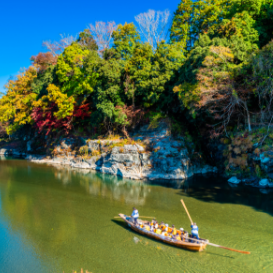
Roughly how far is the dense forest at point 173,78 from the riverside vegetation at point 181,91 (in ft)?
0.38

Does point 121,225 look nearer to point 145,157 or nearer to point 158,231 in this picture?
point 158,231

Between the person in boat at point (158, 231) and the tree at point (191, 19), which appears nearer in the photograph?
the person in boat at point (158, 231)

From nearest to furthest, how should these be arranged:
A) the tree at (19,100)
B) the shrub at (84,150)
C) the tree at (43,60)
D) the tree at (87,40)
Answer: the shrub at (84,150), the tree at (87,40), the tree at (19,100), the tree at (43,60)

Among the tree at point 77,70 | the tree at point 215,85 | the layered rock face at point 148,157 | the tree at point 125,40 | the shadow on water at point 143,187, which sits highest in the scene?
the tree at point 125,40

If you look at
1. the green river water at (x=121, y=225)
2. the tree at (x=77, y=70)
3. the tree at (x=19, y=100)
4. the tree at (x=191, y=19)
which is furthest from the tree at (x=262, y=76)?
the tree at (x=19, y=100)

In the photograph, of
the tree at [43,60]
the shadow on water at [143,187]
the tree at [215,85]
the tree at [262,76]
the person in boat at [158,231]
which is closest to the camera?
the person in boat at [158,231]

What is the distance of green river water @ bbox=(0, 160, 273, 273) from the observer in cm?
885

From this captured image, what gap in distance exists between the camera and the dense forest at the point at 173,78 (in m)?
19.2

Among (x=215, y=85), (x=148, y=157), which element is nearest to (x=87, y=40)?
(x=148, y=157)

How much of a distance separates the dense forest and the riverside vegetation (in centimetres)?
11

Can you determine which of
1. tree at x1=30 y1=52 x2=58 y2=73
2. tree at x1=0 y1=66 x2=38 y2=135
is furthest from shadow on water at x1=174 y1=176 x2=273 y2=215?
tree at x1=30 y1=52 x2=58 y2=73

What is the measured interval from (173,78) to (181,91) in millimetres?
4921

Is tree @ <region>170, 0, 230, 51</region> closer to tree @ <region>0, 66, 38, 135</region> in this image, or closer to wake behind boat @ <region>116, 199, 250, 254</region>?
wake behind boat @ <region>116, 199, 250, 254</region>

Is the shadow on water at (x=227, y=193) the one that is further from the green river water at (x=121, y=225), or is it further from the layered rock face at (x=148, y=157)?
the layered rock face at (x=148, y=157)
